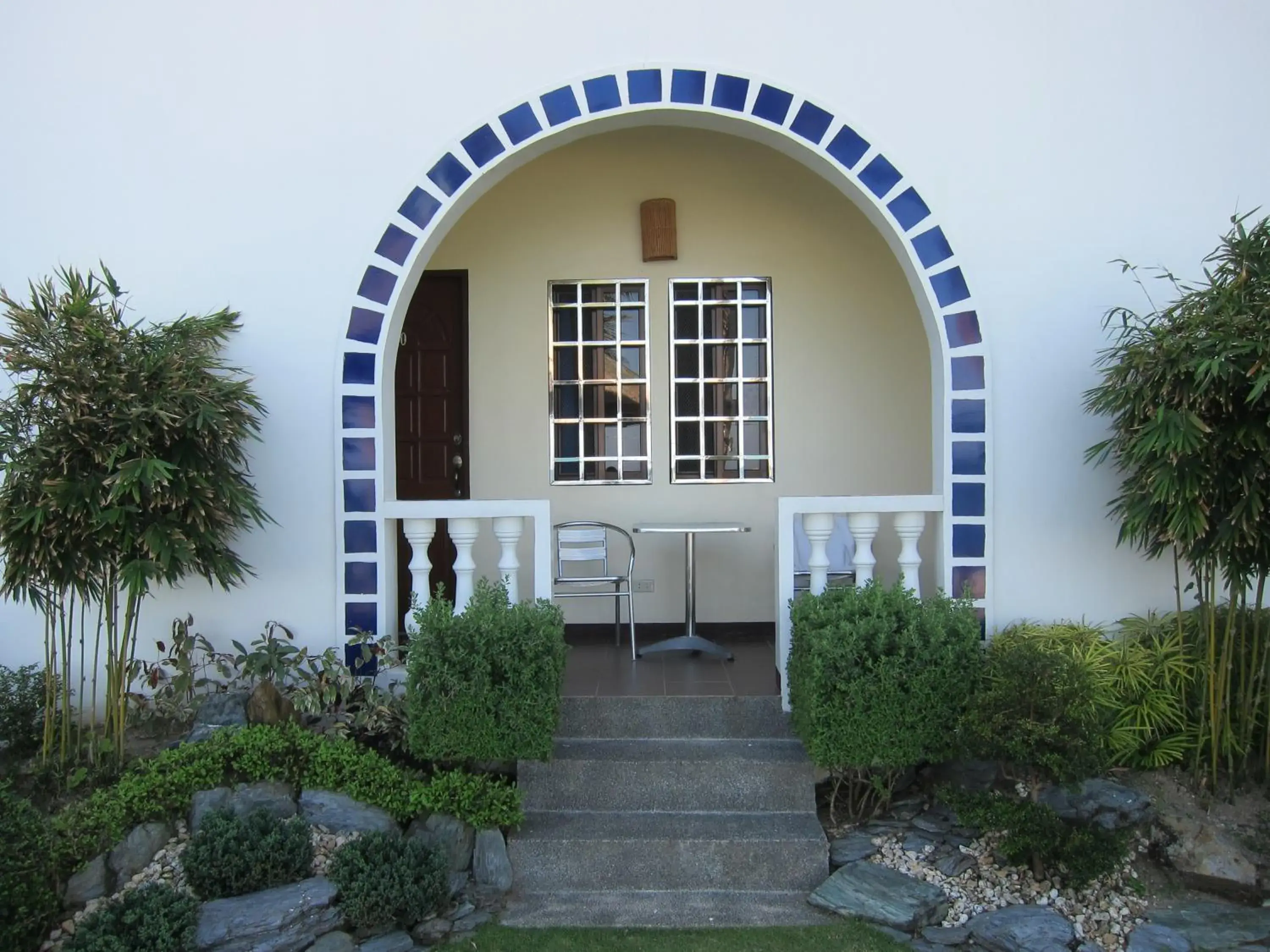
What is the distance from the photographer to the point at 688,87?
428 centimetres

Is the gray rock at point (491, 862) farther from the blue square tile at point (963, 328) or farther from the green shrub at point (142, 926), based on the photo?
the blue square tile at point (963, 328)

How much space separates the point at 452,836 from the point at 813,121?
3.40 meters

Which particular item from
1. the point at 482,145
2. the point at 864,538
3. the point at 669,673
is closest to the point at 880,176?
the point at 864,538

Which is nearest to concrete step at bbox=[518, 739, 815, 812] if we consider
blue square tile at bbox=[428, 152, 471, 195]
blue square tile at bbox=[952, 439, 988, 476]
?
blue square tile at bbox=[952, 439, 988, 476]

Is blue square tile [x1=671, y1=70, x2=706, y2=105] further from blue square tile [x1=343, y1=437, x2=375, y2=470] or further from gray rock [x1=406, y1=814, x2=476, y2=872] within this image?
gray rock [x1=406, y1=814, x2=476, y2=872]

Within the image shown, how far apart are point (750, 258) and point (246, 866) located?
165 inches

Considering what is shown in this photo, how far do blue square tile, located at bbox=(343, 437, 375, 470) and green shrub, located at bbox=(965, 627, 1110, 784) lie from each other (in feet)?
8.94

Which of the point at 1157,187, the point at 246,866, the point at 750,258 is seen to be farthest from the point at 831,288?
the point at 246,866

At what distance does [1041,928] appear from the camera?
3.20 metres

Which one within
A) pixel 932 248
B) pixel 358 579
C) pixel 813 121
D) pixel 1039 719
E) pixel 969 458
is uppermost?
pixel 813 121

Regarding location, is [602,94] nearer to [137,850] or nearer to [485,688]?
[485,688]

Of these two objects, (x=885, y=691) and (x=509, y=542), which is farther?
(x=509, y=542)

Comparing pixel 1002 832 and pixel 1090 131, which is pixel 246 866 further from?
pixel 1090 131

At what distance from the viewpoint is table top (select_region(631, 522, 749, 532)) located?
497cm
